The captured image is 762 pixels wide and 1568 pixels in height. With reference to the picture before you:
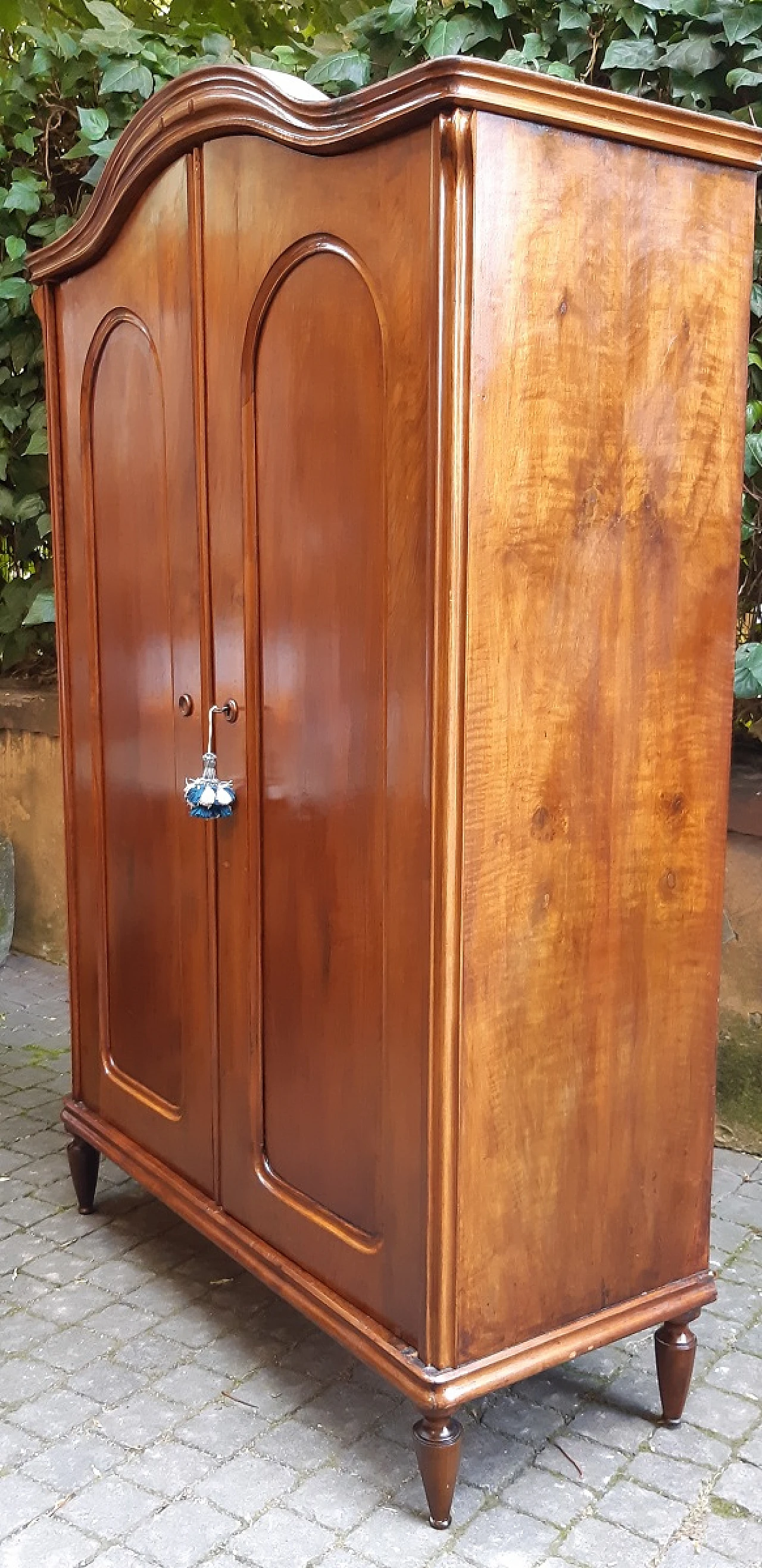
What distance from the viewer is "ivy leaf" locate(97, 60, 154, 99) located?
12.3 ft

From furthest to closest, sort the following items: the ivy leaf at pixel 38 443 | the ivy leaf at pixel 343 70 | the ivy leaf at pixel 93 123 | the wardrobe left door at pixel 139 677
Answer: the ivy leaf at pixel 38 443
the ivy leaf at pixel 93 123
the ivy leaf at pixel 343 70
the wardrobe left door at pixel 139 677

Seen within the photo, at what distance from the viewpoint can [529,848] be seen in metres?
1.86

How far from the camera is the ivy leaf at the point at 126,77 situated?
3.76m

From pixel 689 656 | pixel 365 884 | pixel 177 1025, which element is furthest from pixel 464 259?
pixel 177 1025

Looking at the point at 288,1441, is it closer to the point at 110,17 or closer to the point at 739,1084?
the point at 739,1084

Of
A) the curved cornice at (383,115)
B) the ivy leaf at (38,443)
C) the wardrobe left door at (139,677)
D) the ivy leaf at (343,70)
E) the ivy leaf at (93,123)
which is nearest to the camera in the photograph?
the curved cornice at (383,115)

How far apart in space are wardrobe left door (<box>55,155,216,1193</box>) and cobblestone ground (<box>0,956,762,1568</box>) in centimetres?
32

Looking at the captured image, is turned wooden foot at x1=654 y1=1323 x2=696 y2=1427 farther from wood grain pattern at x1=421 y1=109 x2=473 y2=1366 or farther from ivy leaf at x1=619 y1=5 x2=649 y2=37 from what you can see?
ivy leaf at x1=619 y1=5 x2=649 y2=37

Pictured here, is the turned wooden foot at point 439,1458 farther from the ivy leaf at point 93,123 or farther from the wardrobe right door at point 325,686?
the ivy leaf at point 93,123

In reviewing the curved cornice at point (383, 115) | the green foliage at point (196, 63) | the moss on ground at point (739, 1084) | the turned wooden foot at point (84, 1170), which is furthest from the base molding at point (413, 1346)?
the curved cornice at point (383, 115)

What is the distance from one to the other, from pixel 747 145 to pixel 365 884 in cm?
120

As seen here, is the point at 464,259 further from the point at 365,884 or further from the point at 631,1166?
the point at 631,1166

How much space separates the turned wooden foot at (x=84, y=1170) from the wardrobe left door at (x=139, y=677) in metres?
0.10

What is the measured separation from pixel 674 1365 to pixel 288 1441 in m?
0.66
